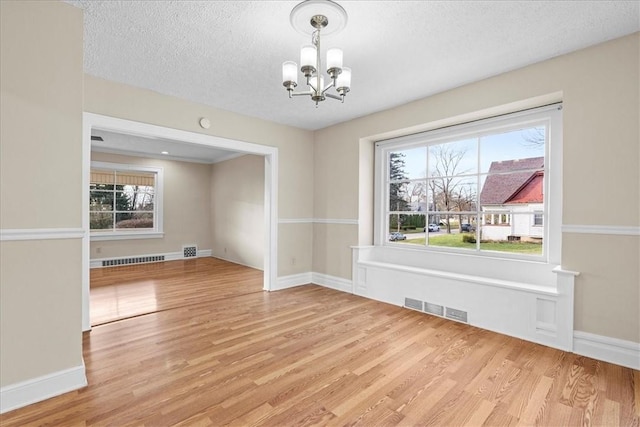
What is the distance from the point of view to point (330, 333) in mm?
2955

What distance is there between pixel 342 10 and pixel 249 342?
2766mm

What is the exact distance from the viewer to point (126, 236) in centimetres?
665

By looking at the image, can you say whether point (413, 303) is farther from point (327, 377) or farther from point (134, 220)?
point (134, 220)

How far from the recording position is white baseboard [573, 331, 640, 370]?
2.28m

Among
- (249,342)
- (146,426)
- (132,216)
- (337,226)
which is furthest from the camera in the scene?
(132,216)

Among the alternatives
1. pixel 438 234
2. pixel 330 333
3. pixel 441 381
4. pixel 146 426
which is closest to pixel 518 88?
pixel 438 234

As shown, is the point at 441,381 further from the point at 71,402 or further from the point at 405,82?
the point at 405,82

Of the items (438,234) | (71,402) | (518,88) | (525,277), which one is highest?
(518,88)

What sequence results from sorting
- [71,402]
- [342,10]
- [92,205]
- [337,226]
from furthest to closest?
[92,205] < [337,226] < [342,10] < [71,402]

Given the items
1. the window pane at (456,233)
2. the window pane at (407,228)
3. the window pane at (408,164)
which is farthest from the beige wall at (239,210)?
the window pane at (456,233)

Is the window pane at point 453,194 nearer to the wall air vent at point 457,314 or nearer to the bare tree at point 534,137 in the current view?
the bare tree at point 534,137

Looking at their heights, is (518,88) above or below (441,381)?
above

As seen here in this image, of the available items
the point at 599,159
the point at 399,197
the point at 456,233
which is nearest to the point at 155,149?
the point at 399,197

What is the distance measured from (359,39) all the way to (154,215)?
21.6ft
